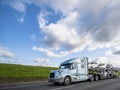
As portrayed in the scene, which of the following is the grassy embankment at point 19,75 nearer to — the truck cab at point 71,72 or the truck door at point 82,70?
the truck cab at point 71,72

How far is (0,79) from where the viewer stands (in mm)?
24625

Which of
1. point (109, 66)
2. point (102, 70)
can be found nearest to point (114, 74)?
point (109, 66)

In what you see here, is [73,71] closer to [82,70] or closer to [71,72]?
[71,72]

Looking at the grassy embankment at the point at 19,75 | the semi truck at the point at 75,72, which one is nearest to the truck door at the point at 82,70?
the semi truck at the point at 75,72

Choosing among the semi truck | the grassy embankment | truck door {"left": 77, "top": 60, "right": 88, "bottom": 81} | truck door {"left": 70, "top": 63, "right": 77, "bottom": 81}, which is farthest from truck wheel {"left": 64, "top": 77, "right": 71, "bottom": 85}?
the grassy embankment

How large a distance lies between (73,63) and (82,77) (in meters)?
2.49

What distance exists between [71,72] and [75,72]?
0.75 m

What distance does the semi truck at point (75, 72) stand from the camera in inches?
722

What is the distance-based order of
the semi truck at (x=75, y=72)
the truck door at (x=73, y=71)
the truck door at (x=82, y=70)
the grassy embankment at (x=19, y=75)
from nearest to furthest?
the semi truck at (x=75, y=72) → the truck door at (x=73, y=71) → the truck door at (x=82, y=70) → the grassy embankment at (x=19, y=75)

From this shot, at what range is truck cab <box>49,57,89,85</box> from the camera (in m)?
18.2

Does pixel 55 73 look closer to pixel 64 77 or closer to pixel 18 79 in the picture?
pixel 64 77

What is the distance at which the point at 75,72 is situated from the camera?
19922 mm

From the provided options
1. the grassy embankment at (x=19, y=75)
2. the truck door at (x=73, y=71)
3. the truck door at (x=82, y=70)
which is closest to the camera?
the truck door at (x=73, y=71)

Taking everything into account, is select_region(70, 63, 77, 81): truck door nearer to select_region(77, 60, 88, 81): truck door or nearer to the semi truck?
the semi truck
